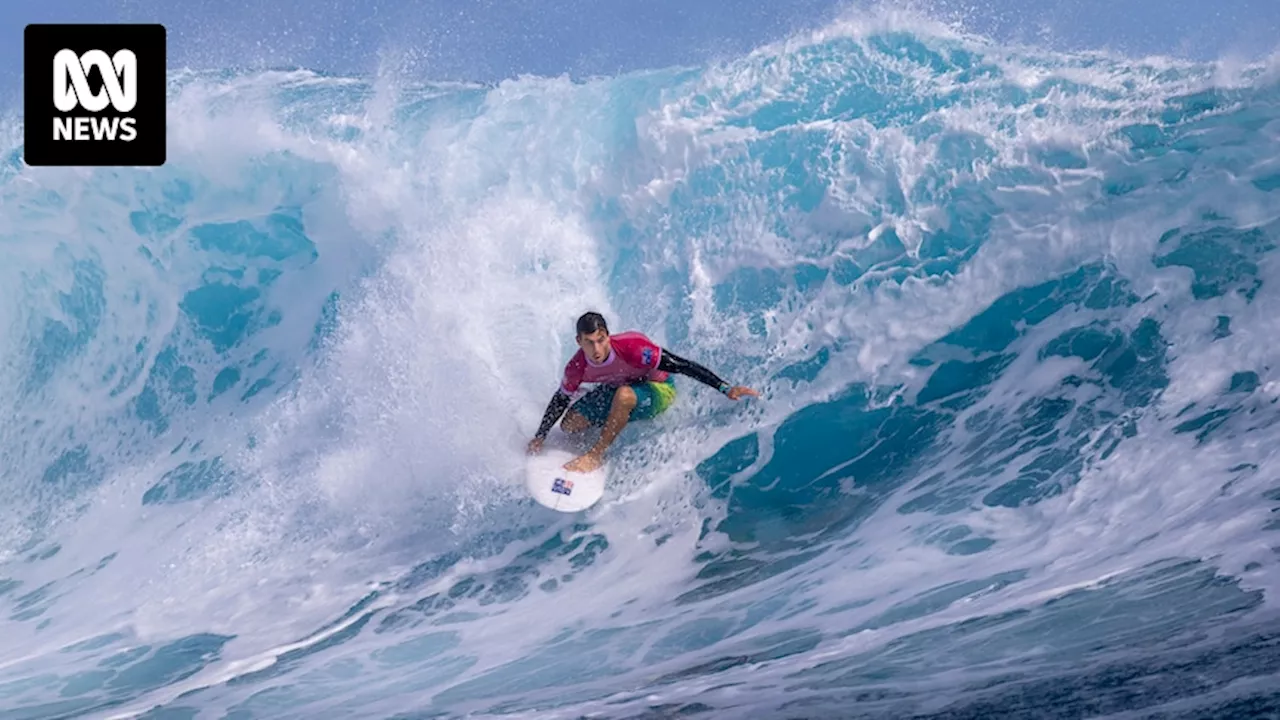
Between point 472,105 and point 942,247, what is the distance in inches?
206

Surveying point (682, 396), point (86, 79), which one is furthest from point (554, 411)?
point (86, 79)

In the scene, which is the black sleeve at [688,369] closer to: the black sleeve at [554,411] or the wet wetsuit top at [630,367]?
the wet wetsuit top at [630,367]

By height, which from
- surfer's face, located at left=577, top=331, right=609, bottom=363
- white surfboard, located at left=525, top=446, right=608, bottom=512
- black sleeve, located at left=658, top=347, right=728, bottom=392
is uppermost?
surfer's face, located at left=577, top=331, right=609, bottom=363

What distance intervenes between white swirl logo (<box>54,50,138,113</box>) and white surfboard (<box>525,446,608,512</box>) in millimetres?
5064

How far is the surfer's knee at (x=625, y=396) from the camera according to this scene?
22.5 ft

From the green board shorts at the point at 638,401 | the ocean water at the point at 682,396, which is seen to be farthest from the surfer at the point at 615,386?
the ocean water at the point at 682,396

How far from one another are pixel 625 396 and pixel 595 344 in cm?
53

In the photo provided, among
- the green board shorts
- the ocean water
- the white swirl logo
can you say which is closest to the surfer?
the green board shorts

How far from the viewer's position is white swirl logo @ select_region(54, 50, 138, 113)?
28.6ft

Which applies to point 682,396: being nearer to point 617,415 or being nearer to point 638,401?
point 638,401

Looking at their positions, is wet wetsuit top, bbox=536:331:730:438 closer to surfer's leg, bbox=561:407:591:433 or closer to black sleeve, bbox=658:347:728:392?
black sleeve, bbox=658:347:728:392

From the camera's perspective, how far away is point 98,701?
6.53m

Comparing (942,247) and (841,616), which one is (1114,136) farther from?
(841,616)

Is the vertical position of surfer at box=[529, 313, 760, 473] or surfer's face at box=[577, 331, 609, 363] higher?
surfer's face at box=[577, 331, 609, 363]
